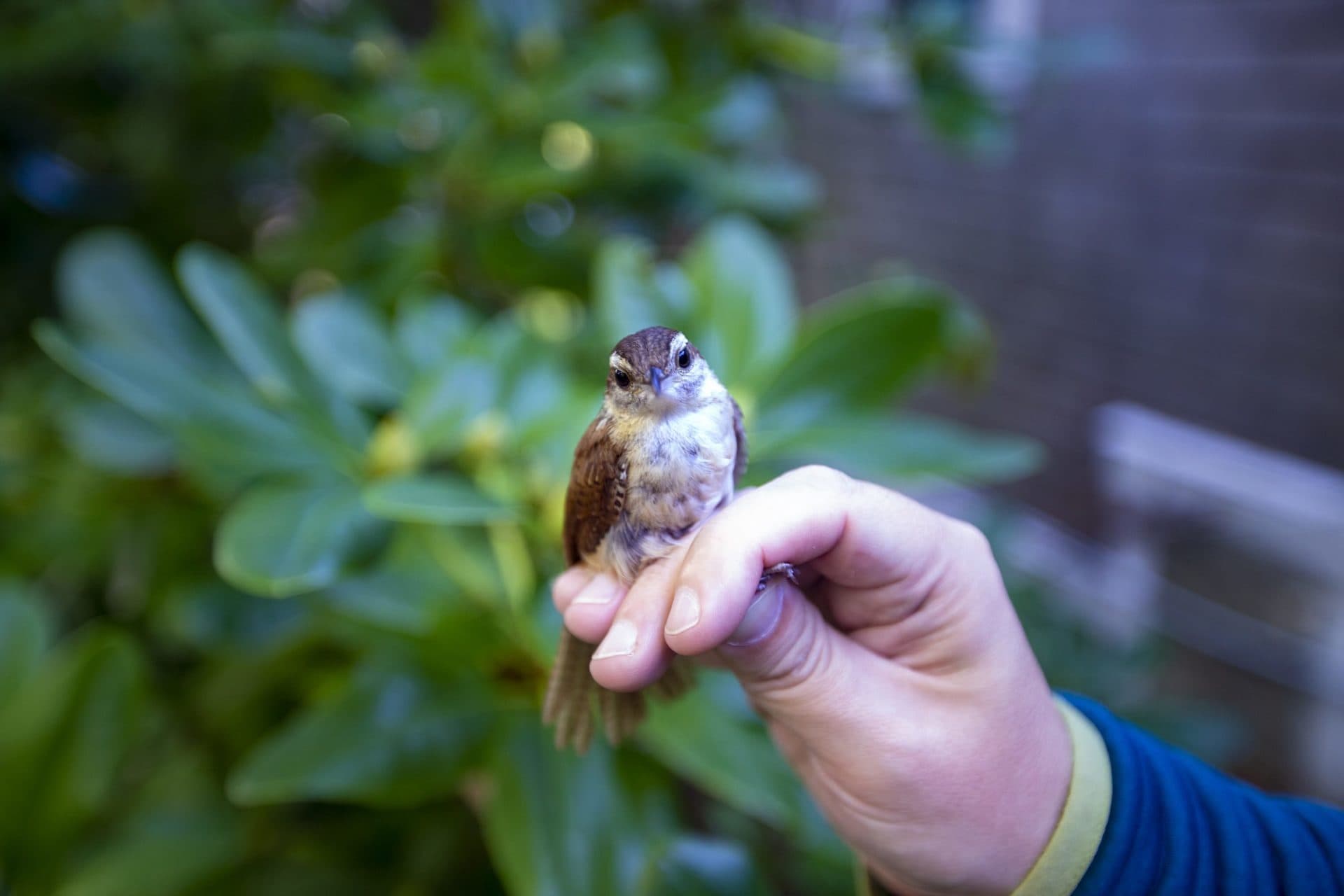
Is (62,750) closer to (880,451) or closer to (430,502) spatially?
(430,502)

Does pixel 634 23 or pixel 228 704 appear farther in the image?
pixel 634 23

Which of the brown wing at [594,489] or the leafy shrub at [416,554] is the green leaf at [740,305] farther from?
the brown wing at [594,489]

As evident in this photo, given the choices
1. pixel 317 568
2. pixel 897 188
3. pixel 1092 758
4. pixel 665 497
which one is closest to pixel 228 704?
pixel 317 568

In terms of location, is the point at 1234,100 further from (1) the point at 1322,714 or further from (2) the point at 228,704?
(2) the point at 228,704

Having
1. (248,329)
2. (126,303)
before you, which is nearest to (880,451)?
(248,329)

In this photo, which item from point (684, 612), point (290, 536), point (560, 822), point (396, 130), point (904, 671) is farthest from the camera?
point (396, 130)

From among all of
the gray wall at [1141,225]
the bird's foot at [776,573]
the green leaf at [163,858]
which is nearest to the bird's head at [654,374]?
the bird's foot at [776,573]

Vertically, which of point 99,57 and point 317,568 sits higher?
point 99,57
